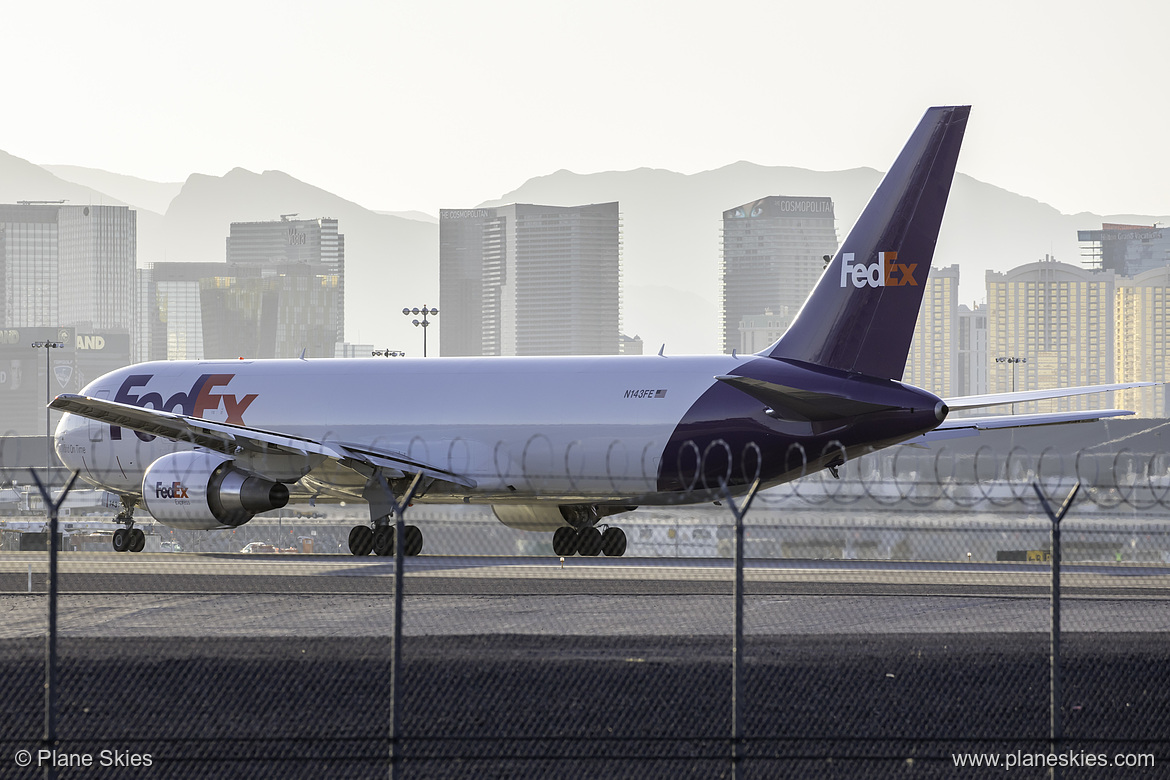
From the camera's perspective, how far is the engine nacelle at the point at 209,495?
28812 mm

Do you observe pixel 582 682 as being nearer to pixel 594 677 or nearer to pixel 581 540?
pixel 594 677

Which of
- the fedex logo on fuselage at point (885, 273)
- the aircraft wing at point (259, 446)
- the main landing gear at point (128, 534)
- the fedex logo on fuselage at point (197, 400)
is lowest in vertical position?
the main landing gear at point (128, 534)

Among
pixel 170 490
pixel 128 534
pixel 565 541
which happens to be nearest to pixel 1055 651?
pixel 565 541

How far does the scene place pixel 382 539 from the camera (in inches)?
1160

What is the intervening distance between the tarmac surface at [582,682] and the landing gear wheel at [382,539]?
7.11 m

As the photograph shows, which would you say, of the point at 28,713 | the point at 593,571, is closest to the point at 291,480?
the point at 593,571

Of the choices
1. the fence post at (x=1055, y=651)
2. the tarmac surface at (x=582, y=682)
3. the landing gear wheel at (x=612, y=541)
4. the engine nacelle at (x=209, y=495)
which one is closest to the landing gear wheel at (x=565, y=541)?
the landing gear wheel at (x=612, y=541)

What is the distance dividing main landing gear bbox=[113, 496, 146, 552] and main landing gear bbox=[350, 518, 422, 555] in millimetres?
6667

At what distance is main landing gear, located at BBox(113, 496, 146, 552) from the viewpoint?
3353 centimetres

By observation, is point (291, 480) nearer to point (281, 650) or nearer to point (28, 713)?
point (281, 650)

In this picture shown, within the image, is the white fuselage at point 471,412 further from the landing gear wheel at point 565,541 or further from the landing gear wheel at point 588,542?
the landing gear wheel at point 588,542

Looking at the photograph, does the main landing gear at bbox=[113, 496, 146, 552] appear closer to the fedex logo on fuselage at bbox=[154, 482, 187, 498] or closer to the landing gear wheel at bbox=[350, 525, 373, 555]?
the fedex logo on fuselage at bbox=[154, 482, 187, 498]

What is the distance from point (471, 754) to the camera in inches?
535

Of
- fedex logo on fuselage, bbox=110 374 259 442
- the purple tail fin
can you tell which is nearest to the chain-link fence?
the purple tail fin
